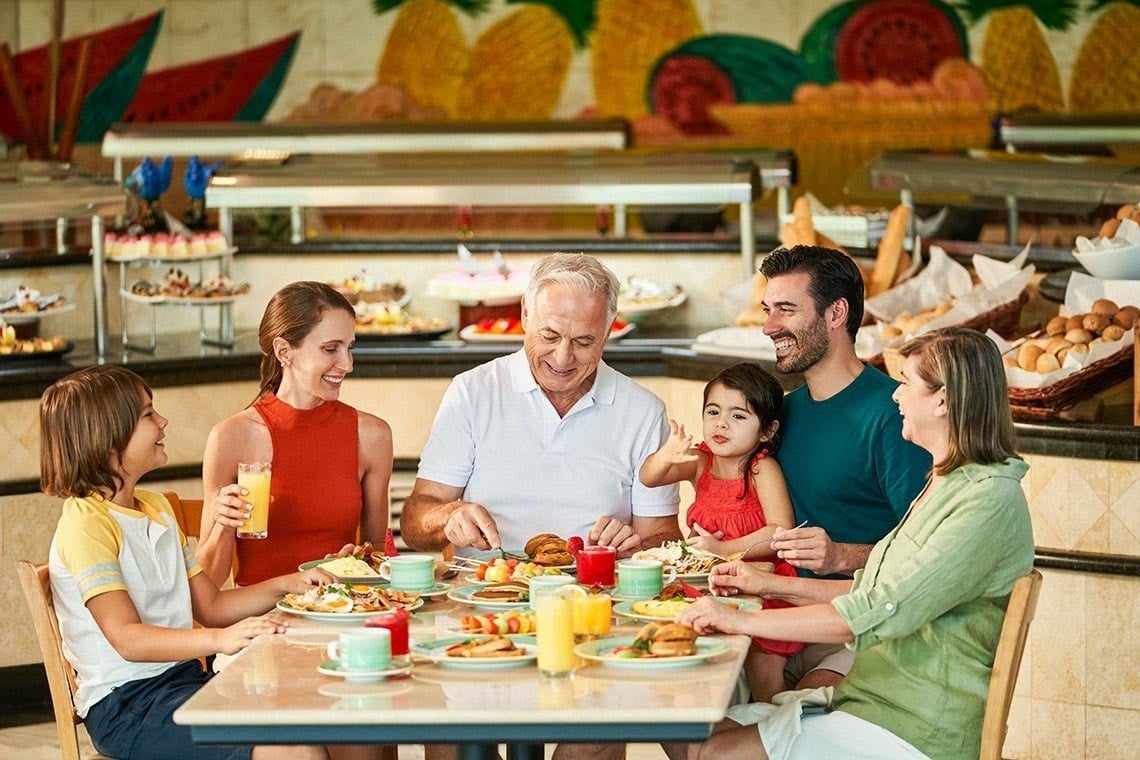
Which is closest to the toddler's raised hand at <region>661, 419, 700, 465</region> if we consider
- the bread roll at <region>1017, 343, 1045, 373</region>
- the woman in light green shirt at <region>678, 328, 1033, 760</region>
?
the woman in light green shirt at <region>678, 328, 1033, 760</region>

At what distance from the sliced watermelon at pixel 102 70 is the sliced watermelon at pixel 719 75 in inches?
124

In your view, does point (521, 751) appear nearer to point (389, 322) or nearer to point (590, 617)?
point (590, 617)

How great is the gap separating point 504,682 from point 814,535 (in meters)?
0.94

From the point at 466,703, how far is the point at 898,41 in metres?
8.90

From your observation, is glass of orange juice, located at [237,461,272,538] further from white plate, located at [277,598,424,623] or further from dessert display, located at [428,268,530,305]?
dessert display, located at [428,268,530,305]

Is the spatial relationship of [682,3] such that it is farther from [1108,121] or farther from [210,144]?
[210,144]

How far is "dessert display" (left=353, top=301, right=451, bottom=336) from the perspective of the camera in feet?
20.4

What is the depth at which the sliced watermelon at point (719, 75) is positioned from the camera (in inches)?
431

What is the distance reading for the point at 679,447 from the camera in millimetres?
3682

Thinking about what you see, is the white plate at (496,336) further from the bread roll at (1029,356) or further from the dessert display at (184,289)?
the bread roll at (1029,356)

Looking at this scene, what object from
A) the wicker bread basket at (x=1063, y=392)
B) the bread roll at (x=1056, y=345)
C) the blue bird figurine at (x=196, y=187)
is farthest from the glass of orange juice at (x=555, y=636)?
the blue bird figurine at (x=196, y=187)

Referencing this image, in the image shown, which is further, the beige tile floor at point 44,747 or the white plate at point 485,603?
the beige tile floor at point 44,747

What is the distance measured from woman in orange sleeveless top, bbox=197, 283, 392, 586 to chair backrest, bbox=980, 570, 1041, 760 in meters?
1.64

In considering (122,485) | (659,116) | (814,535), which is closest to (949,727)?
(814,535)
